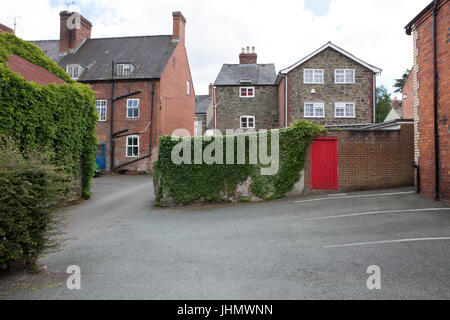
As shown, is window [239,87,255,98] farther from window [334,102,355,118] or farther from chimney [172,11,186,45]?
window [334,102,355,118]

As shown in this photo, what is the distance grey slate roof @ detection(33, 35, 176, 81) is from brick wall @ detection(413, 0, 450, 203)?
19772 millimetres

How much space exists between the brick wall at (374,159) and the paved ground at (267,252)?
6.73ft

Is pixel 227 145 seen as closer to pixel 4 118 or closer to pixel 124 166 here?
pixel 4 118

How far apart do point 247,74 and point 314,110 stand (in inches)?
321

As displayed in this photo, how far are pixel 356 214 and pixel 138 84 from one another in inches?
873

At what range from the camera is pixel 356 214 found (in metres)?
9.34

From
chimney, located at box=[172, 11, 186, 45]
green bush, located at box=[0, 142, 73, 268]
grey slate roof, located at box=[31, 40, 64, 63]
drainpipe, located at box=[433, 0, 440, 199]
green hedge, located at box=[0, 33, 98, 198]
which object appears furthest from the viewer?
grey slate roof, located at box=[31, 40, 64, 63]

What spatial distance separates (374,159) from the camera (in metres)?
13.6

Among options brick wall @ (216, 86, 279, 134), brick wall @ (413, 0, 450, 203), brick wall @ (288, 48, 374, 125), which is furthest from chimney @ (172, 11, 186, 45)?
brick wall @ (413, 0, 450, 203)

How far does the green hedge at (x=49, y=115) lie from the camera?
10227 millimetres

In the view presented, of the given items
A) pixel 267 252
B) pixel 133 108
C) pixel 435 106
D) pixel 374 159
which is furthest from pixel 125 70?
pixel 267 252

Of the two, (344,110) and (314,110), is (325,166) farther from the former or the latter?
(344,110)

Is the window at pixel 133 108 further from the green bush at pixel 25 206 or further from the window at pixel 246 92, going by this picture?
the green bush at pixel 25 206

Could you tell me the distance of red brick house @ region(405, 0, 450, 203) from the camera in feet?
31.4
